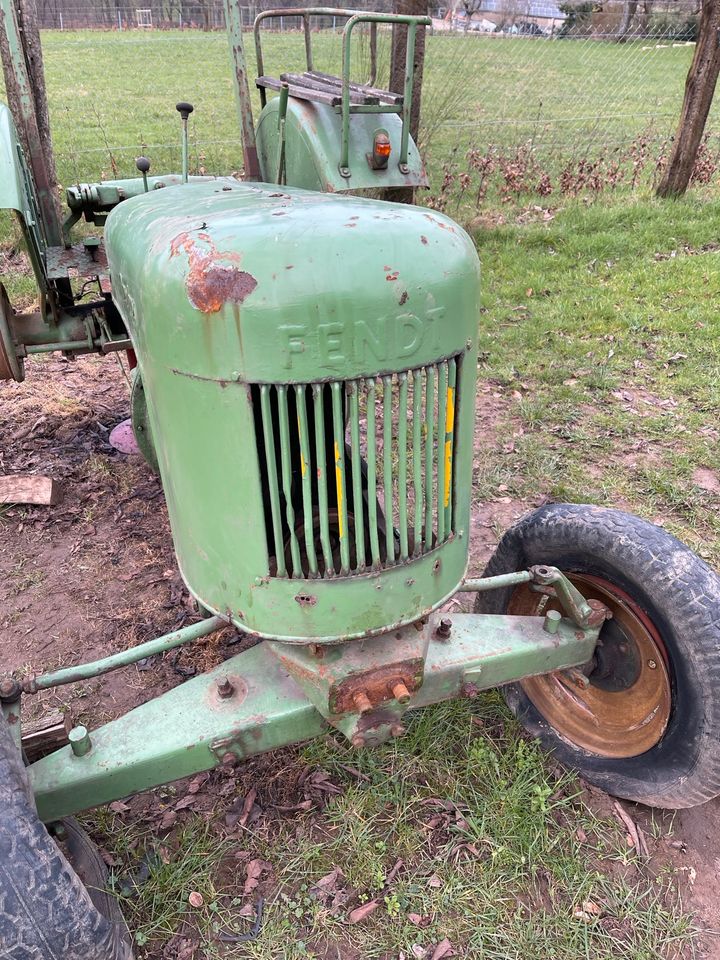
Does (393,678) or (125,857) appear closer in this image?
(393,678)

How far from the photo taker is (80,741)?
5.37ft

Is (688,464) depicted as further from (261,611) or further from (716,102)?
(716,102)

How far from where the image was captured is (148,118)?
36.8ft

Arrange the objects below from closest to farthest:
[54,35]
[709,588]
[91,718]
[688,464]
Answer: [709,588]
[91,718]
[688,464]
[54,35]

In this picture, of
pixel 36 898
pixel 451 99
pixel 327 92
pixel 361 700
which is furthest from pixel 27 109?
pixel 451 99

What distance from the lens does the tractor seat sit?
7.98ft

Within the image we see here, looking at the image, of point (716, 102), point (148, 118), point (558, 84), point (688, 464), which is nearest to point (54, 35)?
point (148, 118)

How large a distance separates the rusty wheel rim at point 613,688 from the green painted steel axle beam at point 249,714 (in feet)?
1.09

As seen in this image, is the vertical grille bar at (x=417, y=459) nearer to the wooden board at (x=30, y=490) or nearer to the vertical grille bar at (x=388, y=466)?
the vertical grille bar at (x=388, y=466)

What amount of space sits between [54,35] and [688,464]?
13823 mm

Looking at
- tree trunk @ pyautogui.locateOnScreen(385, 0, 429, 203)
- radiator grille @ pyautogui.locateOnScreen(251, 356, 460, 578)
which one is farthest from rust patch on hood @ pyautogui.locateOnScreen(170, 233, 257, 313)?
tree trunk @ pyautogui.locateOnScreen(385, 0, 429, 203)

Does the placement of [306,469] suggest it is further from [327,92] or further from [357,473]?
[327,92]

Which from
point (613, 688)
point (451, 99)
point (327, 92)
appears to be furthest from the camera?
point (451, 99)

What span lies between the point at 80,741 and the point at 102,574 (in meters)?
1.50
